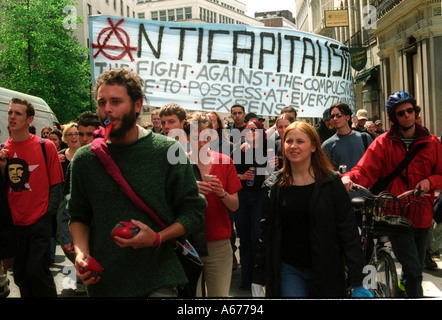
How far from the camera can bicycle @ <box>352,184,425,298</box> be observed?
413 centimetres

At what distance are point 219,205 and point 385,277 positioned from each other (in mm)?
1528

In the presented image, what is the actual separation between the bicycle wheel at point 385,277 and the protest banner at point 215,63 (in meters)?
3.59

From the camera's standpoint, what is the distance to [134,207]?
2.62 meters

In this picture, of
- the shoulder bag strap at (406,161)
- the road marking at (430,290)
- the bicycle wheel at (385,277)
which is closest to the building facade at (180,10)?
the road marking at (430,290)

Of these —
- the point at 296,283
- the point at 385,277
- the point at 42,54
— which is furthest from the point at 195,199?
the point at 42,54

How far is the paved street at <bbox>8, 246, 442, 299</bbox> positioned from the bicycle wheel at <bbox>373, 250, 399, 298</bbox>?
2.64 feet

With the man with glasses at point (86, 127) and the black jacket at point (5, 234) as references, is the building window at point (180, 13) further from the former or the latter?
the black jacket at point (5, 234)

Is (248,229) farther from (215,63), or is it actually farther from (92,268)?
(92,268)

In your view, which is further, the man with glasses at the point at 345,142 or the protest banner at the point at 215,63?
the protest banner at the point at 215,63

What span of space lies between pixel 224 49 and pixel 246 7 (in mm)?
110200

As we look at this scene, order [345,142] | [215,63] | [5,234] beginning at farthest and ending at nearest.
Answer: [215,63]
[345,142]
[5,234]

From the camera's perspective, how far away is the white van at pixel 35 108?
421 inches

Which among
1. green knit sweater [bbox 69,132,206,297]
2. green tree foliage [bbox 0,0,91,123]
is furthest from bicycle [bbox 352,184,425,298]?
green tree foliage [bbox 0,0,91,123]

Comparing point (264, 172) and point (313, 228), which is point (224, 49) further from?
point (313, 228)
